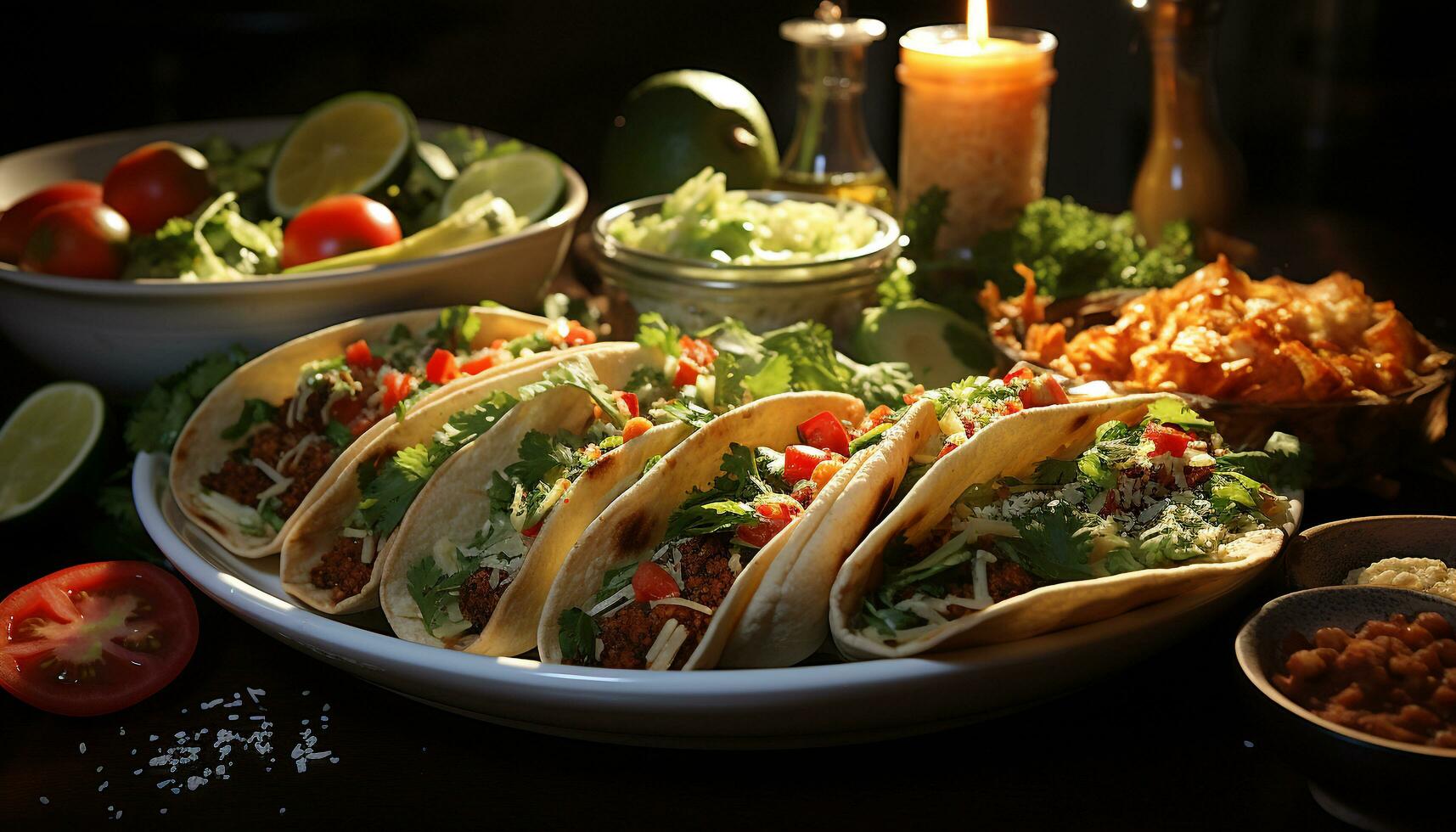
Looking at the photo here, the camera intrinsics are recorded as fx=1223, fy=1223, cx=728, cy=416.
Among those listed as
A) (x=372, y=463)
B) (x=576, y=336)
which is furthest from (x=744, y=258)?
(x=372, y=463)

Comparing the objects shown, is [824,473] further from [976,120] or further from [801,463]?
[976,120]

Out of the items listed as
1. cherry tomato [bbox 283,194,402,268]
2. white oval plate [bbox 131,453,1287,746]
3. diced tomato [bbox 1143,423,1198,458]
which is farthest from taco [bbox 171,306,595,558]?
diced tomato [bbox 1143,423,1198,458]

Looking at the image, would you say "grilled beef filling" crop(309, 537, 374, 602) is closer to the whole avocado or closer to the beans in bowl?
the beans in bowl

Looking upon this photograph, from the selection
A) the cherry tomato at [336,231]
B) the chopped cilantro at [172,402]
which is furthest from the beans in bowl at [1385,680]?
the cherry tomato at [336,231]

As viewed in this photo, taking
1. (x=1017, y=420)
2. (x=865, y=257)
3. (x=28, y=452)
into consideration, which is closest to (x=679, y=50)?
(x=865, y=257)

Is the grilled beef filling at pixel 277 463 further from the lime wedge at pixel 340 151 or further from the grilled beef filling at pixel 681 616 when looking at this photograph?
the lime wedge at pixel 340 151

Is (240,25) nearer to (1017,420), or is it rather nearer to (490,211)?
(490,211)
